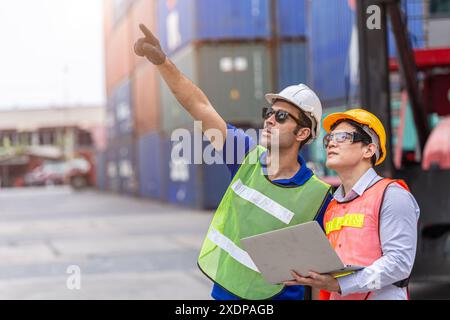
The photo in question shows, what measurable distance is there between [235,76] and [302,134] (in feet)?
67.4

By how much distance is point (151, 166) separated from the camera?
31.5 meters

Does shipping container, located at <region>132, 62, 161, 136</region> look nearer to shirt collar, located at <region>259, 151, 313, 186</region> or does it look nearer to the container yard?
the container yard

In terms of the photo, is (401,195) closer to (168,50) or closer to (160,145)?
(168,50)

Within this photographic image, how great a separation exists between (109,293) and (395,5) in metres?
4.31

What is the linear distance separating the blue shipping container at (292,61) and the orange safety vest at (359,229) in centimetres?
2018

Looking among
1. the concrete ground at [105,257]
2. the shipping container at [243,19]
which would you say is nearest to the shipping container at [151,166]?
the shipping container at [243,19]

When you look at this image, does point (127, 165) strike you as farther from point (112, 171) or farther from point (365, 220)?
point (365, 220)

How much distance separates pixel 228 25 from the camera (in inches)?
908

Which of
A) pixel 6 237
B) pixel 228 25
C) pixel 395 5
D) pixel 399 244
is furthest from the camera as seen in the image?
pixel 228 25

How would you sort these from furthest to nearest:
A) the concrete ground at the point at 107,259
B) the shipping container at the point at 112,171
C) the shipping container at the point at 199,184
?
the shipping container at the point at 112,171 → the shipping container at the point at 199,184 → the concrete ground at the point at 107,259

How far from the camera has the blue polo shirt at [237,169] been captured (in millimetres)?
2760

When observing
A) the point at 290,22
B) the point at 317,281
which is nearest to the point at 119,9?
the point at 290,22

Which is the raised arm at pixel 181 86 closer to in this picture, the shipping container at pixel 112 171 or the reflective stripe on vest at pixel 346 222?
the reflective stripe on vest at pixel 346 222

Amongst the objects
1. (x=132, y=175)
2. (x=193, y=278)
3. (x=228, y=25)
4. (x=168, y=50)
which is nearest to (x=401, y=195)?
(x=193, y=278)
